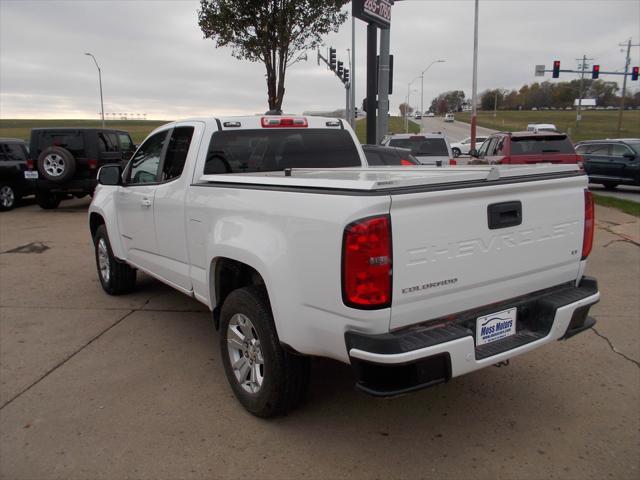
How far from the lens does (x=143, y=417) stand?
3.41 metres

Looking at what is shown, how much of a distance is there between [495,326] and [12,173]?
1414 cm

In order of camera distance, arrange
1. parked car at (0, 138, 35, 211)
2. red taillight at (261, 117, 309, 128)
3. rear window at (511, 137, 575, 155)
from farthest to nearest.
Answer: parked car at (0, 138, 35, 211)
rear window at (511, 137, 575, 155)
red taillight at (261, 117, 309, 128)

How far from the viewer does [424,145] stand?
13.9 metres

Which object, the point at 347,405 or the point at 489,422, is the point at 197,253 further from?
the point at 489,422

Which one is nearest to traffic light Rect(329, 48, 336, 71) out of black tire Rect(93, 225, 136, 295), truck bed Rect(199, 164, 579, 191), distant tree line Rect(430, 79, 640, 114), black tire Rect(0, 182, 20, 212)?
black tire Rect(0, 182, 20, 212)

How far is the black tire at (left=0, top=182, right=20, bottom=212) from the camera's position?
13578mm

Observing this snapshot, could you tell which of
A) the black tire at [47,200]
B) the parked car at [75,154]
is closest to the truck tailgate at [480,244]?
the parked car at [75,154]

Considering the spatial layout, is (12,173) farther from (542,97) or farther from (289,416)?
(542,97)

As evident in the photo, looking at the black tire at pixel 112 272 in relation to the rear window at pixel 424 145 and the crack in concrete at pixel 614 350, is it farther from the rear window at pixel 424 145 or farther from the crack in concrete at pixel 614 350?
the rear window at pixel 424 145

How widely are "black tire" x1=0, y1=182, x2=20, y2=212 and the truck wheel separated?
1261 centimetres

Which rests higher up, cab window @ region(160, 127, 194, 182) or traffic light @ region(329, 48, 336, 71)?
traffic light @ region(329, 48, 336, 71)

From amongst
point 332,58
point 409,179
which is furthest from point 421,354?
point 332,58

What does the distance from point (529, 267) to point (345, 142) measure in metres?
2.37

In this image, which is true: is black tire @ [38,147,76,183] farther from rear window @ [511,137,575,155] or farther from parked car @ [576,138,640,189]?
parked car @ [576,138,640,189]
